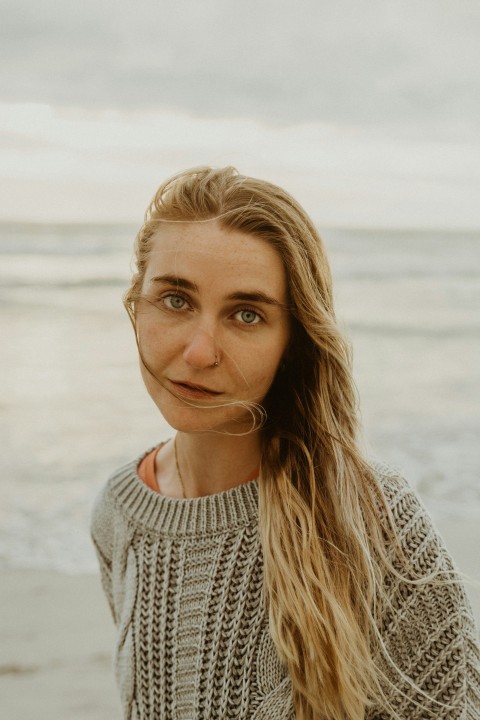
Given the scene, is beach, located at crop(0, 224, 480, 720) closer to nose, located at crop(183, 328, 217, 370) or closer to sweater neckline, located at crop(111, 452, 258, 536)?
sweater neckline, located at crop(111, 452, 258, 536)

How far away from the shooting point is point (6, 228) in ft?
69.0

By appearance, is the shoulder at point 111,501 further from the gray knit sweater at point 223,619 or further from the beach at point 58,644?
the beach at point 58,644

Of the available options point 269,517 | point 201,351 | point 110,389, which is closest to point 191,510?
point 269,517

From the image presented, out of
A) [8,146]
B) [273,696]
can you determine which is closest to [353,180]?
[8,146]

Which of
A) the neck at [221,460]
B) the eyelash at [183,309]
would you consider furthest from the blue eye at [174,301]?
the neck at [221,460]

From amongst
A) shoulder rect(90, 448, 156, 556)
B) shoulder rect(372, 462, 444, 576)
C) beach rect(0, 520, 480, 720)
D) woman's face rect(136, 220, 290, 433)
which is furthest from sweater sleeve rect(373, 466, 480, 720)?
beach rect(0, 520, 480, 720)

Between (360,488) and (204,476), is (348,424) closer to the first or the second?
(360,488)

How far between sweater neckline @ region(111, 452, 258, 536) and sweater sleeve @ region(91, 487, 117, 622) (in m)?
0.09

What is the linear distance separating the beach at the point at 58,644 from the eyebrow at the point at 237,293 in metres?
2.37

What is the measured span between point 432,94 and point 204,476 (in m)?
21.5

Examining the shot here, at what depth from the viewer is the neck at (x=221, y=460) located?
189 cm

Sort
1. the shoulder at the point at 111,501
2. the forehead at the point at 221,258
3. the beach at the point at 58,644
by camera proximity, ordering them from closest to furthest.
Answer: the forehead at the point at 221,258 < the shoulder at the point at 111,501 < the beach at the point at 58,644

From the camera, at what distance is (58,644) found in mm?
3777

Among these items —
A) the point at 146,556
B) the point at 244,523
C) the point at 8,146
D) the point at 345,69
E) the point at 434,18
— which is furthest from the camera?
the point at 345,69
